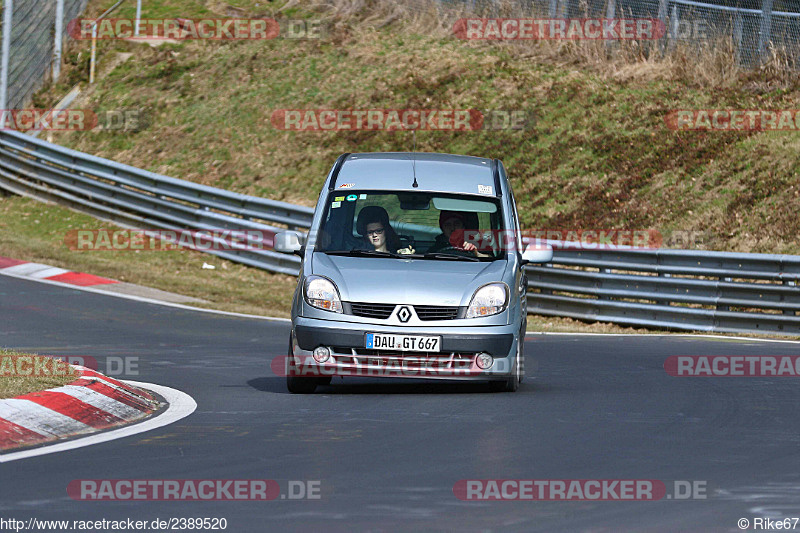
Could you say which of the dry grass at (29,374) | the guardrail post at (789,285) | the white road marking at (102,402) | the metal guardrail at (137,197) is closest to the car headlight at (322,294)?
the white road marking at (102,402)

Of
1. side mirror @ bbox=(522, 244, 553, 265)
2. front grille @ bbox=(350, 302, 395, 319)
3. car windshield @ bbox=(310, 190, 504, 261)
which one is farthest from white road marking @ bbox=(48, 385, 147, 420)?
side mirror @ bbox=(522, 244, 553, 265)

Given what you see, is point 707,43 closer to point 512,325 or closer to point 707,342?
point 707,342

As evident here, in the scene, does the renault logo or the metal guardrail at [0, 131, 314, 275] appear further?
the metal guardrail at [0, 131, 314, 275]

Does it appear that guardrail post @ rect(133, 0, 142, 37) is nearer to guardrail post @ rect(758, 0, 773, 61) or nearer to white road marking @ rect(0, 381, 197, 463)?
guardrail post @ rect(758, 0, 773, 61)

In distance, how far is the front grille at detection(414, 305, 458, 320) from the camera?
33.8ft

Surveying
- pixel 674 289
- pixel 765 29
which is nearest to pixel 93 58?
pixel 765 29

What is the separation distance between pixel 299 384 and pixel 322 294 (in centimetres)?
78

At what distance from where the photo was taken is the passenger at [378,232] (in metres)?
11.1

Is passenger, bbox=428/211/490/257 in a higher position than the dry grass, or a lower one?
higher

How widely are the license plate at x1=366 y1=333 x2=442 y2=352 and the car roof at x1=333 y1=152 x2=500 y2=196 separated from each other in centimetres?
166

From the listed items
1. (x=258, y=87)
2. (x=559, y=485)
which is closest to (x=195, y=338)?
(x=559, y=485)

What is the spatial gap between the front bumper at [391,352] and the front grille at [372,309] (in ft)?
0.30

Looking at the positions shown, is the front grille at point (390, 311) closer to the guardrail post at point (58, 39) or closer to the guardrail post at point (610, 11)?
the guardrail post at point (610, 11)

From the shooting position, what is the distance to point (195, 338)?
50.6 feet
